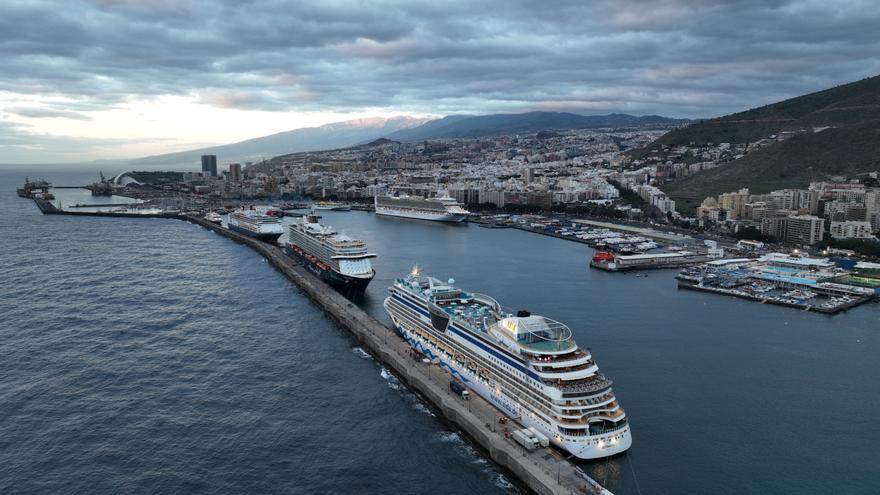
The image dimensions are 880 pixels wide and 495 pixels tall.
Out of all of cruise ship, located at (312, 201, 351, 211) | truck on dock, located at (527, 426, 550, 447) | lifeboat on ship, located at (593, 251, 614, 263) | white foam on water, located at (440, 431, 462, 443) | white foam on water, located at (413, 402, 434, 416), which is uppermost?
cruise ship, located at (312, 201, 351, 211)

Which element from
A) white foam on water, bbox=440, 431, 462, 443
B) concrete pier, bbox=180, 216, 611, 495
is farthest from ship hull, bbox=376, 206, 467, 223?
white foam on water, bbox=440, 431, 462, 443

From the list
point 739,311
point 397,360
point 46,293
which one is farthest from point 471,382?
point 46,293

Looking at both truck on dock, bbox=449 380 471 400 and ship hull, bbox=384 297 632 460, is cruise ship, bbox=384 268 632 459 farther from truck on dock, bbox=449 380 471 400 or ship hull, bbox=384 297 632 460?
truck on dock, bbox=449 380 471 400

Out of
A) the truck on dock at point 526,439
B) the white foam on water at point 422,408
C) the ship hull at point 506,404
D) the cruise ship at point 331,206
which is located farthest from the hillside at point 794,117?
the truck on dock at point 526,439

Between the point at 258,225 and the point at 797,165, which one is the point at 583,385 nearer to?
the point at 258,225

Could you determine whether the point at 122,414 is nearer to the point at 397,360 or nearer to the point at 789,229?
the point at 397,360

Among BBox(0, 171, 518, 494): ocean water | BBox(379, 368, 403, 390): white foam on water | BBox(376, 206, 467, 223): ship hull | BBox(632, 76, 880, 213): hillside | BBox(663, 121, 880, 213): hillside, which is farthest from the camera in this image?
BBox(632, 76, 880, 213): hillside
